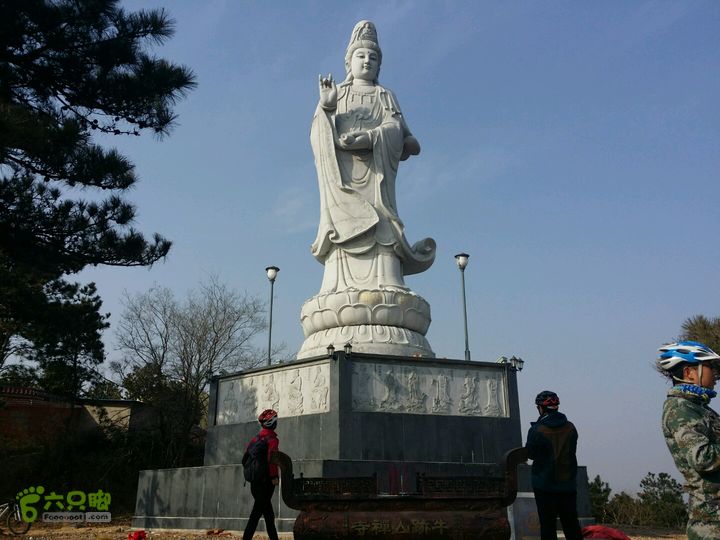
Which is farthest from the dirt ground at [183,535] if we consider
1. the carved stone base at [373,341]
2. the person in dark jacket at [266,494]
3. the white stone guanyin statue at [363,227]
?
the white stone guanyin statue at [363,227]

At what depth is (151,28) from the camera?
882 cm

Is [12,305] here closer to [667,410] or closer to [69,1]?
[69,1]

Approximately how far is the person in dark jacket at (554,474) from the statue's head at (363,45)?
1005 cm

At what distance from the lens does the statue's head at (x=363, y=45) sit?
12.8 meters

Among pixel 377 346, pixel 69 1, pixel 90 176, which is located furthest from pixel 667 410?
pixel 69 1

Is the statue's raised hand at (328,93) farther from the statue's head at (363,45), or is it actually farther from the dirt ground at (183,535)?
the dirt ground at (183,535)

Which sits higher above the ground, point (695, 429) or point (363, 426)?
point (363, 426)

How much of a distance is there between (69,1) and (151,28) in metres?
1.04

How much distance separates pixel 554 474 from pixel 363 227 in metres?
7.61

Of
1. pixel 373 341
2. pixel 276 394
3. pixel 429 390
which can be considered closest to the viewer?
pixel 429 390

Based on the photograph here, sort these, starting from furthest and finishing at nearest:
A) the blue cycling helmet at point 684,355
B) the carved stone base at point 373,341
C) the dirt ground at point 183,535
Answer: the carved stone base at point 373,341 < the dirt ground at point 183,535 < the blue cycling helmet at point 684,355

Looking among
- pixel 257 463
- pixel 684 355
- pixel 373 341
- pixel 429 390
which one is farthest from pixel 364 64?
pixel 684 355

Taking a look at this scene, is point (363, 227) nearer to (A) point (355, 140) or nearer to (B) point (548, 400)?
(A) point (355, 140)

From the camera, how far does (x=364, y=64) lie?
12.7m
